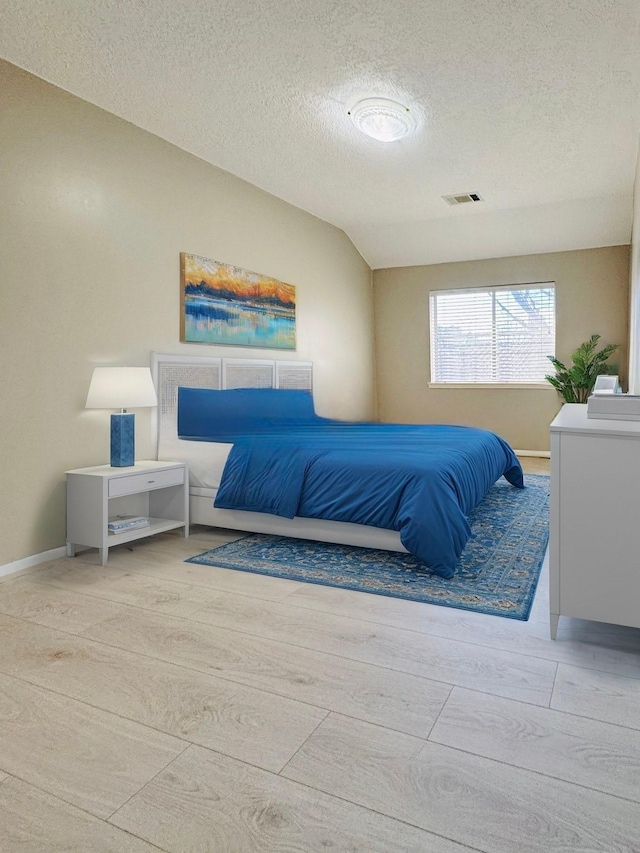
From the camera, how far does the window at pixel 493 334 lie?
660 cm

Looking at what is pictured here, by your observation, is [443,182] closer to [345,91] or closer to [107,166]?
[345,91]

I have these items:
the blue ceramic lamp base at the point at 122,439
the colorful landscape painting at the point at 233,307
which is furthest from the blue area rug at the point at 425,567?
the colorful landscape painting at the point at 233,307

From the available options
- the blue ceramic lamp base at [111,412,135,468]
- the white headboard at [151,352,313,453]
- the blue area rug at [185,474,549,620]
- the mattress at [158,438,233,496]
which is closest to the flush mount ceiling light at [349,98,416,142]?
the white headboard at [151,352,313,453]

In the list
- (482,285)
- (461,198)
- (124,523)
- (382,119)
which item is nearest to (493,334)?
(482,285)

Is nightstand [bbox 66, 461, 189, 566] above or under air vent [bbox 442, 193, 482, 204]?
under

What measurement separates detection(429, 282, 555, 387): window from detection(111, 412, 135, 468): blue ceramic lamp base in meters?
4.55

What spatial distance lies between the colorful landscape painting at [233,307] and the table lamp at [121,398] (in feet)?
3.00

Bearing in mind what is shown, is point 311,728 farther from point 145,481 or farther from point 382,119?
point 382,119

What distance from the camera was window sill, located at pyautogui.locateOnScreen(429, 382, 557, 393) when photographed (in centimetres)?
659

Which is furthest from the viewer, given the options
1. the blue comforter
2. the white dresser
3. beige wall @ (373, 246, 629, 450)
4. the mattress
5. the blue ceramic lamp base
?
beige wall @ (373, 246, 629, 450)

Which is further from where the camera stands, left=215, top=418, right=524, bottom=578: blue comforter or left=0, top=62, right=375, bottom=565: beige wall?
left=0, top=62, right=375, bottom=565: beige wall

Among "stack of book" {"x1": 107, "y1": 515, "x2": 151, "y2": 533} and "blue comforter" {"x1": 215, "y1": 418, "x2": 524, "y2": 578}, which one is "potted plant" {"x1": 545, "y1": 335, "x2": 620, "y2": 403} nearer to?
"blue comforter" {"x1": 215, "y1": 418, "x2": 524, "y2": 578}

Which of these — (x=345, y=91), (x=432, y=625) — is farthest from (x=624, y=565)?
(x=345, y=91)

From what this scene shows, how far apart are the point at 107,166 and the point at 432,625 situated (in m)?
3.20
